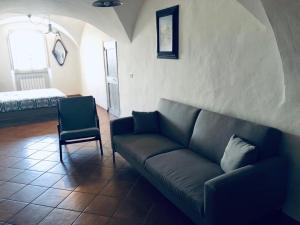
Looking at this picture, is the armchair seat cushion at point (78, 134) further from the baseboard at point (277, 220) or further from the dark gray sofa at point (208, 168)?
the baseboard at point (277, 220)

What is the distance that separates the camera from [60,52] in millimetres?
8195

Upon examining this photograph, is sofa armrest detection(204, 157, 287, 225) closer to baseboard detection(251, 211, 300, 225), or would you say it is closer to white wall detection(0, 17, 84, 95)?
baseboard detection(251, 211, 300, 225)

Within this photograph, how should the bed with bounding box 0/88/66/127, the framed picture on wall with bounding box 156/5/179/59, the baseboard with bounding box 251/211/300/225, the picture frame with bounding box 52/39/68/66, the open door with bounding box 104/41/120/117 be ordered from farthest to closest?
the picture frame with bounding box 52/39/68/66 < the open door with bounding box 104/41/120/117 < the bed with bounding box 0/88/66/127 < the framed picture on wall with bounding box 156/5/179/59 < the baseboard with bounding box 251/211/300/225

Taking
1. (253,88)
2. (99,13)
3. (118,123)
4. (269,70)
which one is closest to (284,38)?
(269,70)

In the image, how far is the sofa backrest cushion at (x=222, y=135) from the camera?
2145mm

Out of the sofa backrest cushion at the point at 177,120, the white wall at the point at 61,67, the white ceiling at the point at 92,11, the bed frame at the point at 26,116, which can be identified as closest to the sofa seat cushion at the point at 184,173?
the sofa backrest cushion at the point at 177,120

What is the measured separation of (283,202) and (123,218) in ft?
4.68

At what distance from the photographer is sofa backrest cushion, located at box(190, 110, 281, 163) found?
7.04ft

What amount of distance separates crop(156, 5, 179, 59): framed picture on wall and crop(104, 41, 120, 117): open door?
1.89 meters

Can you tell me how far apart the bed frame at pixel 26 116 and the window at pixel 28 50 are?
270cm

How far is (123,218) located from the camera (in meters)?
2.38

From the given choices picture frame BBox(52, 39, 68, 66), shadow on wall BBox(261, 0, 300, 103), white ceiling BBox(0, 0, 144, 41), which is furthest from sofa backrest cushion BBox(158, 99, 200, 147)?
picture frame BBox(52, 39, 68, 66)

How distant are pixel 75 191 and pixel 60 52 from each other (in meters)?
6.33

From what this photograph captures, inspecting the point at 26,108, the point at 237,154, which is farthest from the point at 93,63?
the point at 237,154
